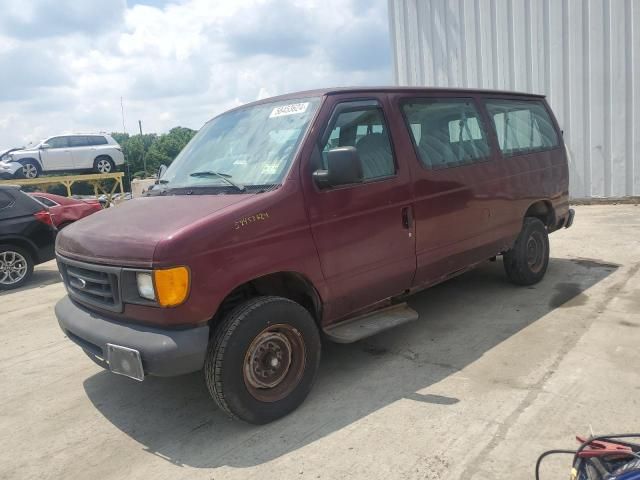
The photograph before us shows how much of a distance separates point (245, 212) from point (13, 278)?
276 inches

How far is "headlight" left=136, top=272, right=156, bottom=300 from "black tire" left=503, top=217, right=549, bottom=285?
398cm

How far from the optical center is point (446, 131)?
4652 mm

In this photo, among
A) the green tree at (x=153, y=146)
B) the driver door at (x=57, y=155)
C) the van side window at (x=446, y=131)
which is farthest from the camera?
the green tree at (x=153, y=146)

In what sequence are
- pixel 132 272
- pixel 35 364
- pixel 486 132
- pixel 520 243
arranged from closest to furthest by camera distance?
pixel 132 272 → pixel 35 364 → pixel 486 132 → pixel 520 243

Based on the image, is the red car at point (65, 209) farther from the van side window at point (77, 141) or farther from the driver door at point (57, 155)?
the van side window at point (77, 141)

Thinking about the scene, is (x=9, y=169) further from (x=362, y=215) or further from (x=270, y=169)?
(x=362, y=215)

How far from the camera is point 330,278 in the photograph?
3600 millimetres

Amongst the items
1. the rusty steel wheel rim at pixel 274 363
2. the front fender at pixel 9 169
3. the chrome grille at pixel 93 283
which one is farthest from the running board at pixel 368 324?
the front fender at pixel 9 169

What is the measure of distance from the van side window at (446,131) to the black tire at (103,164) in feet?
58.5

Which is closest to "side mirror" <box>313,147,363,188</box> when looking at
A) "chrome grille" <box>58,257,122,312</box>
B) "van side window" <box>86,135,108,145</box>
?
"chrome grille" <box>58,257,122,312</box>

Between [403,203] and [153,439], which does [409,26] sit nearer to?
[403,203]

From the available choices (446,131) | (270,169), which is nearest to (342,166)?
(270,169)

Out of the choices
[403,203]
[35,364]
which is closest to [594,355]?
[403,203]

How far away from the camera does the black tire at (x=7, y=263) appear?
8.34m
